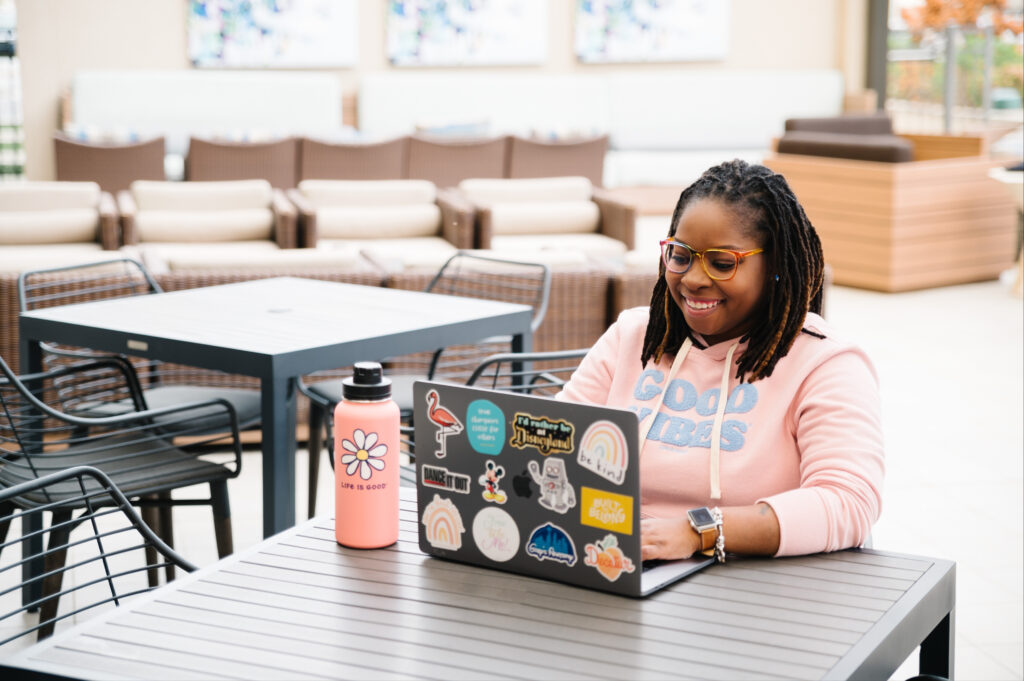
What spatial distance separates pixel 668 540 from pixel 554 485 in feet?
0.59

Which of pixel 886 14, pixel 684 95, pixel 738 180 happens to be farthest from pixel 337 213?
pixel 886 14

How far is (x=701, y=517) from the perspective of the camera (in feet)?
4.74

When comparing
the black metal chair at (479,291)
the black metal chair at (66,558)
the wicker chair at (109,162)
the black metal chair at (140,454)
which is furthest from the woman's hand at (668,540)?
the wicker chair at (109,162)

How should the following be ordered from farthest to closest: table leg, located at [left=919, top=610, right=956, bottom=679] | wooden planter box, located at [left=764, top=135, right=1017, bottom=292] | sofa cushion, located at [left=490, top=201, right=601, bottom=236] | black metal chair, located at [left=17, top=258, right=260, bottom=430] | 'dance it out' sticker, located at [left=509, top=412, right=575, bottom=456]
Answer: wooden planter box, located at [left=764, top=135, right=1017, bottom=292]
sofa cushion, located at [left=490, top=201, right=601, bottom=236]
black metal chair, located at [left=17, top=258, right=260, bottom=430]
table leg, located at [left=919, top=610, right=956, bottom=679]
'dance it out' sticker, located at [left=509, top=412, right=575, bottom=456]

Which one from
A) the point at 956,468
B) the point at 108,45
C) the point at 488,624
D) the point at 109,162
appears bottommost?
the point at 956,468

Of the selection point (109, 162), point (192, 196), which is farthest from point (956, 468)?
point (109, 162)

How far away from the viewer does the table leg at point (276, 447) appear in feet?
8.90

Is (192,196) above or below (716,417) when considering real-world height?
above

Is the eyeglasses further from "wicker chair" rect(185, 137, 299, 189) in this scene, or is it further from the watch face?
"wicker chair" rect(185, 137, 299, 189)

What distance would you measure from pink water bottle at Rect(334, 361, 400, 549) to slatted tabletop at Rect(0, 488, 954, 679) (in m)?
0.03

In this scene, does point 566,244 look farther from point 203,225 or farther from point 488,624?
point 488,624

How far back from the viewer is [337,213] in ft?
19.7

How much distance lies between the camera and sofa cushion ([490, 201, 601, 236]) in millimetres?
6316

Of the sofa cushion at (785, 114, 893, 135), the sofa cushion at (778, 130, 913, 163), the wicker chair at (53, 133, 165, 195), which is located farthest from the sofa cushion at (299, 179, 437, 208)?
the sofa cushion at (785, 114, 893, 135)
